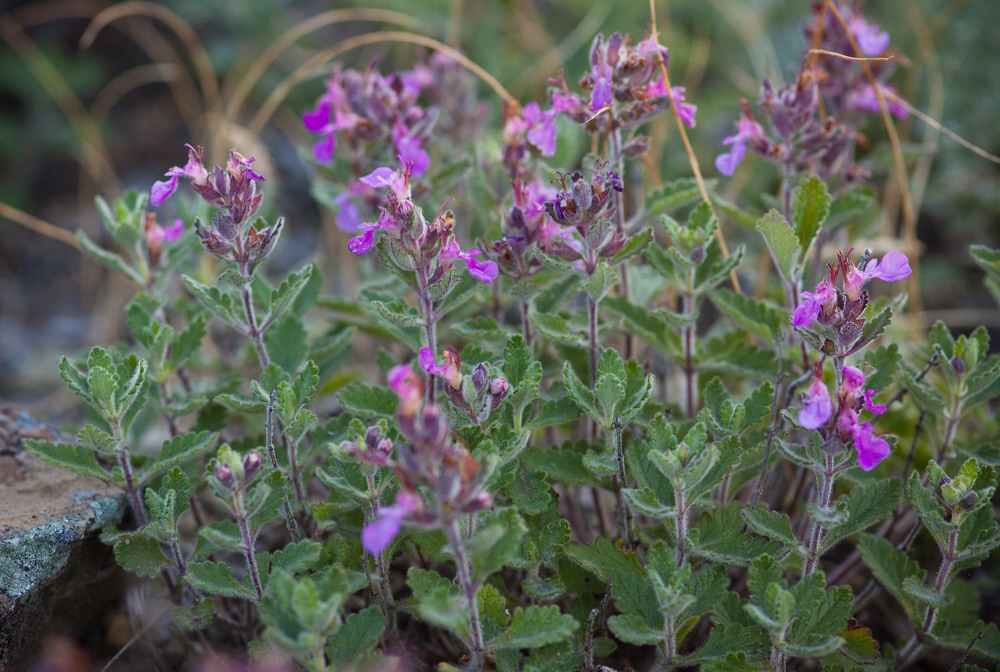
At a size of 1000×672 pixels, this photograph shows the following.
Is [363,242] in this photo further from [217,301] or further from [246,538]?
[246,538]

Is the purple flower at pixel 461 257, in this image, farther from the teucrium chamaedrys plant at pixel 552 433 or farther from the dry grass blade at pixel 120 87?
the dry grass blade at pixel 120 87

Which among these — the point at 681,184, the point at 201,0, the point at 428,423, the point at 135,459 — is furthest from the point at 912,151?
the point at 201,0

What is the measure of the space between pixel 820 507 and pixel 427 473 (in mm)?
1006

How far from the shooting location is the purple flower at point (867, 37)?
10.5ft

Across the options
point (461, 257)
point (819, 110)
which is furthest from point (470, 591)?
point (819, 110)

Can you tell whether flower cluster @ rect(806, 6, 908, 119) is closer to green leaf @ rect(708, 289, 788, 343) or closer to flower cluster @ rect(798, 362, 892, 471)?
green leaf @ rect(708, 289, 788, 343)

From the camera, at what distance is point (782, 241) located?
2.47m

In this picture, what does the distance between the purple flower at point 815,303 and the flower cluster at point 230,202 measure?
1.30 meters

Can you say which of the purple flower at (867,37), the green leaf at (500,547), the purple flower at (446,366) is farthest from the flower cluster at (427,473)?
the purple flower at (867,37)

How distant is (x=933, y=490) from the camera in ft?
7.58

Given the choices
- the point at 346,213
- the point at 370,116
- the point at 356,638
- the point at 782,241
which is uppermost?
the point at 370,116

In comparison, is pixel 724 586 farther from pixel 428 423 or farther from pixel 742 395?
pixel 742 395

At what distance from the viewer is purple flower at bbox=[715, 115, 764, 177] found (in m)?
2.75

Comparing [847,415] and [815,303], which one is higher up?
[815,303]
